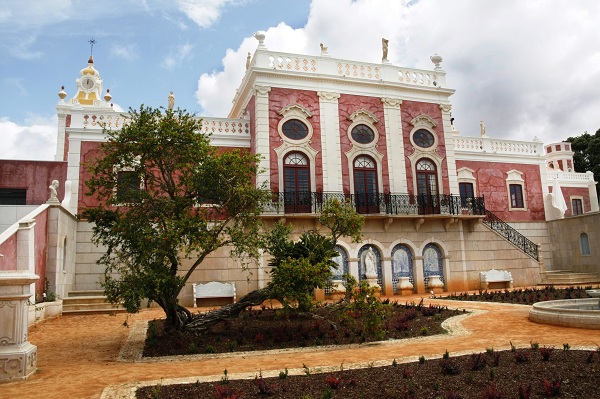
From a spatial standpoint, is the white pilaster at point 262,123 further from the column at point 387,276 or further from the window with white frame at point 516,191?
the window with white frame at point 516,191

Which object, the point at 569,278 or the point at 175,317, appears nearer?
the point at 175,317

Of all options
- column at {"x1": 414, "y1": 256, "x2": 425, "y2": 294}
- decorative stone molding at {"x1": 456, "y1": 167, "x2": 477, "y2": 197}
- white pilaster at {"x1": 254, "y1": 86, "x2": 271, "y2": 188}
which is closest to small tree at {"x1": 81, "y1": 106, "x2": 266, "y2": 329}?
white pilaster at {"x1": 254, "y1": 86, "x2": 271, "y2": 188}

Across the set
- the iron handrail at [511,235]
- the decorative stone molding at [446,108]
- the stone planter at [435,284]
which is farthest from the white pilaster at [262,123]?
the iron handrail at [511,235]

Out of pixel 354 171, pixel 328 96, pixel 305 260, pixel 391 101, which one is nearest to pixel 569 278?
pixel 354 171

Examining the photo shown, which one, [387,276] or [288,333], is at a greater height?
[387,276]

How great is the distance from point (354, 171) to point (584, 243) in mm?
13067

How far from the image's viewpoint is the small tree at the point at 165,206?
9.05 meters

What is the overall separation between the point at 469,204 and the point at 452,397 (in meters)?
17.8

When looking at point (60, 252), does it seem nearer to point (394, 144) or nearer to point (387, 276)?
point (387, 276)

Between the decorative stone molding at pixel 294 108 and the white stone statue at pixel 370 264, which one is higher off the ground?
the decorative stone molding at pixel 294 108

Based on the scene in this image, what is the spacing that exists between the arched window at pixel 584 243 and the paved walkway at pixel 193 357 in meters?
14.8

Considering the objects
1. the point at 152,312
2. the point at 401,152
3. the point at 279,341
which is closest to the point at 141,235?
the point at 279,341

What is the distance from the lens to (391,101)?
22172mm

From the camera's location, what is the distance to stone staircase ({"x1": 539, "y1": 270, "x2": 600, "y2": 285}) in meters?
22.1
